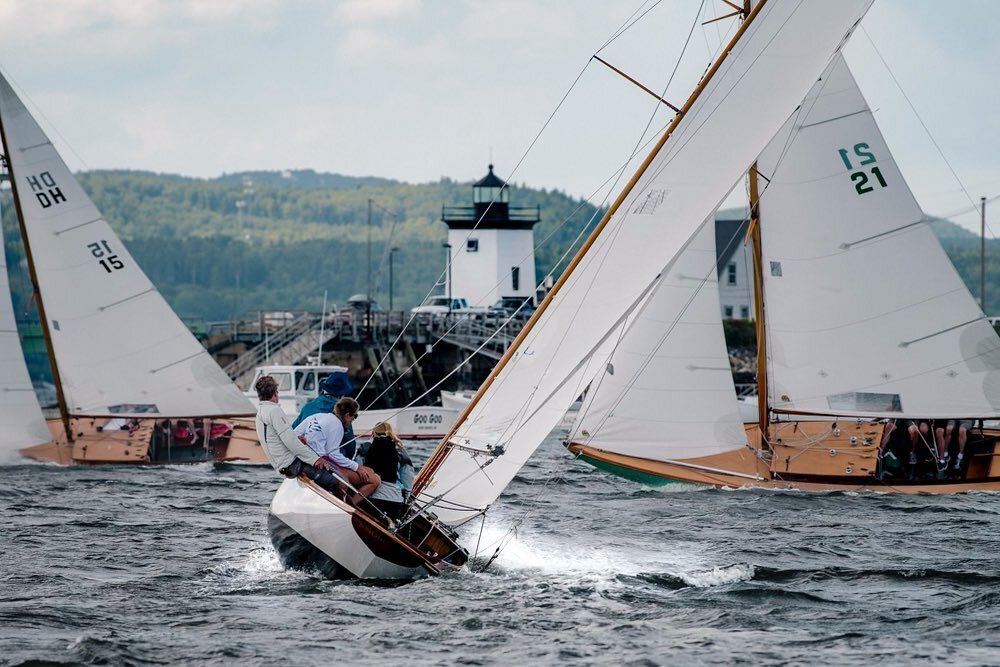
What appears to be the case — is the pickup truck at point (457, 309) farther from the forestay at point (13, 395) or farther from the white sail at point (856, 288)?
the white sail at point (856, 288)

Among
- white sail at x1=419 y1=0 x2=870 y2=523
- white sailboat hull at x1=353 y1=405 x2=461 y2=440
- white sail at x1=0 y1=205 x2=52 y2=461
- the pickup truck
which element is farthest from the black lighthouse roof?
white sail at x1=419 y1=0 x2=870 y2=523

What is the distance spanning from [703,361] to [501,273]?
163ft

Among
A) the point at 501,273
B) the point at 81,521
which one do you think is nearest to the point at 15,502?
the point at 81,521

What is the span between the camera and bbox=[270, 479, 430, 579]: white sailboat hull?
510 inches

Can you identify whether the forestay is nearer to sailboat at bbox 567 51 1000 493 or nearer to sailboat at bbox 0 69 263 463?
sailboat at bbox 0 69 263 463

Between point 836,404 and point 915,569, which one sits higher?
point 836,404

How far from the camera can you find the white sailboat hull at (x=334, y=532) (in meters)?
13.0

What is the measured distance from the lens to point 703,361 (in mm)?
21703

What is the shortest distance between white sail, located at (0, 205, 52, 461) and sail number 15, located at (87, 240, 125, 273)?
5.30 feet

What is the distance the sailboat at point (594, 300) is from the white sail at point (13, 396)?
43.0 ft

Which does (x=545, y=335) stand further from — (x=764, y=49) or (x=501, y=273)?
(x=501, y=273)

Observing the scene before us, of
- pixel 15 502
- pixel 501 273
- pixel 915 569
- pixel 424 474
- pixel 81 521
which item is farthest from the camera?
pixel 501 273

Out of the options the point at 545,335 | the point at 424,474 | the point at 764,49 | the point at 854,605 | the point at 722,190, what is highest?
the point at 764,49

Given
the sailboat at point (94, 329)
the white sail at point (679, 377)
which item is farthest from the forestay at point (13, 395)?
the white sail at point (679, 377)
